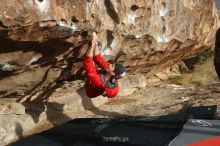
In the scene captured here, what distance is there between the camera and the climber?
6.27m

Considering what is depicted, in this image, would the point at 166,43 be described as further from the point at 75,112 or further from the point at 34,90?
the point at 34,90

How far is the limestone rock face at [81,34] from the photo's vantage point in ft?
17.7

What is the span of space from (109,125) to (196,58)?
17.7 ft

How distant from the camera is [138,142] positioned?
5.86 meters

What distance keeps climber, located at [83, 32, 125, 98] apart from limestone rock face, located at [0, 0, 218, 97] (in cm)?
18

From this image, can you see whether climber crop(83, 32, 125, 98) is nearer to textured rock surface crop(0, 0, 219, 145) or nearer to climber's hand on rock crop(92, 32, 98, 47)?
climber's hand on rock crop(92, 32, 98, 47)

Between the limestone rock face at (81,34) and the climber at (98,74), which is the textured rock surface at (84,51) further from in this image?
the climber at (98,74)

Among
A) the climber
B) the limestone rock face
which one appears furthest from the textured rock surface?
the climber

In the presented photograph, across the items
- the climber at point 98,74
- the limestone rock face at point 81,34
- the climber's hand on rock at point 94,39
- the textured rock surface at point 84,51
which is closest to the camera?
the limestone rock face at point 81,34

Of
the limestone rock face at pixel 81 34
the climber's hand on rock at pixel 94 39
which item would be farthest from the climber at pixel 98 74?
the limestone rock face at pixel 81 34

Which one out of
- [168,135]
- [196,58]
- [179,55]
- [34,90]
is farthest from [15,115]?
[196,58]

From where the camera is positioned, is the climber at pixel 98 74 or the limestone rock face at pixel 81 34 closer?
the limestone rock face at pixel 81 34

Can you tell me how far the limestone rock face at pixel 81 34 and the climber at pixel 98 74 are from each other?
0.58 ft

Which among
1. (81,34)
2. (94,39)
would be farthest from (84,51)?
(81,34)
